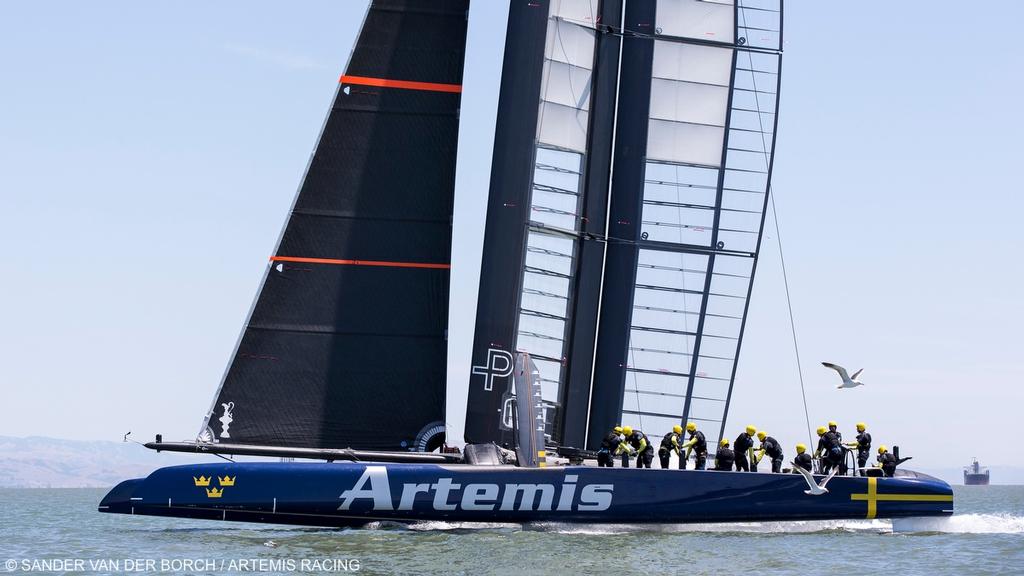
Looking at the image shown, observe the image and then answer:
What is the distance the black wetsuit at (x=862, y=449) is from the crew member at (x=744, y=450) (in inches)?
79.1

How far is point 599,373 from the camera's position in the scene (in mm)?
21719

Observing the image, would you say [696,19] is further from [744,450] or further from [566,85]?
[744,450]

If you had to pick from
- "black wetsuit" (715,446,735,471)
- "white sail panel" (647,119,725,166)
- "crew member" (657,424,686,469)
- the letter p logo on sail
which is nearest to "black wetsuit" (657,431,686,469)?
"crew member" (657,424,686,469)

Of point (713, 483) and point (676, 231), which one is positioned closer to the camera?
point (713, 483)

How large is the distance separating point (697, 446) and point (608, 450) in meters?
1.68

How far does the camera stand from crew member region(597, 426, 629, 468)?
19.7m

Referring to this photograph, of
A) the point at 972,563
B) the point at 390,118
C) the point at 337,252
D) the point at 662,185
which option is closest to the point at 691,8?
the point at 662,185

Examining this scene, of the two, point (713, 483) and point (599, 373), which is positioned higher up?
point (599, 373)

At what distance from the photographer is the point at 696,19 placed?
22.1 meters

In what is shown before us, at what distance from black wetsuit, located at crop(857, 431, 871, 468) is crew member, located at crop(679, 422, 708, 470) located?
2485 millimetres

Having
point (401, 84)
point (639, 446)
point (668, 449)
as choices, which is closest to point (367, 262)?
point (401, 84)

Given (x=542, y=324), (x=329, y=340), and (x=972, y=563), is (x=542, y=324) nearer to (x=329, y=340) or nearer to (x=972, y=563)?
(x=329, y=340)

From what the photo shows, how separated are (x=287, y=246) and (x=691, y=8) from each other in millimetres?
8177

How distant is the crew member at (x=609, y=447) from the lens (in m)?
19.7
